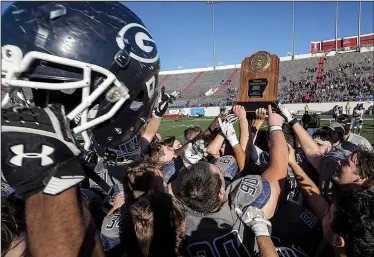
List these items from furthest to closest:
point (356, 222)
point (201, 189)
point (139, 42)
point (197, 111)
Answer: point (197, 111) < point (201, 189) < point (356, 222) < point (139, 42)

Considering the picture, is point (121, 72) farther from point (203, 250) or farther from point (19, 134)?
point (203, 250)

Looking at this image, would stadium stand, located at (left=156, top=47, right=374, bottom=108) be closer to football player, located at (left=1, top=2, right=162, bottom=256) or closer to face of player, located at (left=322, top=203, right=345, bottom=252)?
face of player, located at (left=322, top=203, right=345, bottom=252)

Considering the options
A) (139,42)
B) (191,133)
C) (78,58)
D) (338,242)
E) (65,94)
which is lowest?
(338,242)

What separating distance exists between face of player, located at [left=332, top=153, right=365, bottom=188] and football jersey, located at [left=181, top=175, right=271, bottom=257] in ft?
2.36

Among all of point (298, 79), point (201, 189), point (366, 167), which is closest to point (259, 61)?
point (366, 167)

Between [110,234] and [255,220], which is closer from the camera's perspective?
[255,220]

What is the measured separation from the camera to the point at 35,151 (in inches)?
38.2

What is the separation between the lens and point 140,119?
163 cm

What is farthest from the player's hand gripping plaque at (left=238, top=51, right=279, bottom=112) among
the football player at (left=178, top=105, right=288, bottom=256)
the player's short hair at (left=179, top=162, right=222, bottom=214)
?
the player's short hair at (left=179, top=162, right=222, bottom=214)

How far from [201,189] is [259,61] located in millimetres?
2187

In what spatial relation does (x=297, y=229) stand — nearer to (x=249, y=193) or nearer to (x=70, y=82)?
(x=249, y=193)

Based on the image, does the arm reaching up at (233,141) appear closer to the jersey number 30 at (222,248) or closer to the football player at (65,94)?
the jersey number 30 at (222,248)

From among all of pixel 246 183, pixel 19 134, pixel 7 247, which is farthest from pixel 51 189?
pixel 246 183

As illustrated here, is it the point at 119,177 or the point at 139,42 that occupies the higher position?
the point at 139,42
